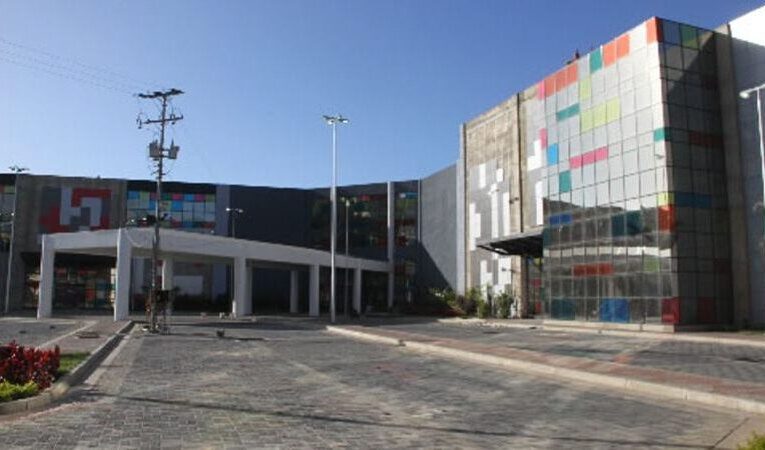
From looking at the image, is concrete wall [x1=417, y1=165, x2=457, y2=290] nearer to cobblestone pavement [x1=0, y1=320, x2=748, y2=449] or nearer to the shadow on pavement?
cobblestone pavement [x1=0, y1=320, x2=748, y2=449]

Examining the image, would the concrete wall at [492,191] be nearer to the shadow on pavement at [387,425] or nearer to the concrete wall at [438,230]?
the concrete wall at [438,230]

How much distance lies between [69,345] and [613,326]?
2794 cm

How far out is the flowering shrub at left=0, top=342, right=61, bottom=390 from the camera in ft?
43.2

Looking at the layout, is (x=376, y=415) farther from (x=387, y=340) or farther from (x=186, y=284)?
(x=186, y=284)

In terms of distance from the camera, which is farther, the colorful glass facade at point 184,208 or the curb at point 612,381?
the colorful glass facade at point 184,208

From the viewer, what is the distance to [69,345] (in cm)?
2520

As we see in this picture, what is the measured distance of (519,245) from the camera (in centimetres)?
5600

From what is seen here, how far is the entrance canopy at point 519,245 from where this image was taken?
169 ft

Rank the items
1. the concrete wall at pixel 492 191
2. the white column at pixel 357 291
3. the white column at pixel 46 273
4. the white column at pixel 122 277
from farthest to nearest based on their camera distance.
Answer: the white column at pixel 357 291, the concrete wall at pixel 492 191, the white column at pixel 46 273, the white column at pixel 122 277

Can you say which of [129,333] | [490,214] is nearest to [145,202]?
[490,214]

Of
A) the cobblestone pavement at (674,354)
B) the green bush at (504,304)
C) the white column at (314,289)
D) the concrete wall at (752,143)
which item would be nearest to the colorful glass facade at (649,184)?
the concrete wall at (752,143)

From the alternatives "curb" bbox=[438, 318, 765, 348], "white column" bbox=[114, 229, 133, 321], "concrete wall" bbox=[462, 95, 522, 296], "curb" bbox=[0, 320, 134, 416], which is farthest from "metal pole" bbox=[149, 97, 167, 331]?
"concrete wall" bbox=[462, 95, 522, 296]

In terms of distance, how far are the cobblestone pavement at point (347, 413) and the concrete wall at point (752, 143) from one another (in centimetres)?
2409

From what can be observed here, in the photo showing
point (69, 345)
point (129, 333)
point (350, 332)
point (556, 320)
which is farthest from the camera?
point (556, 320)
